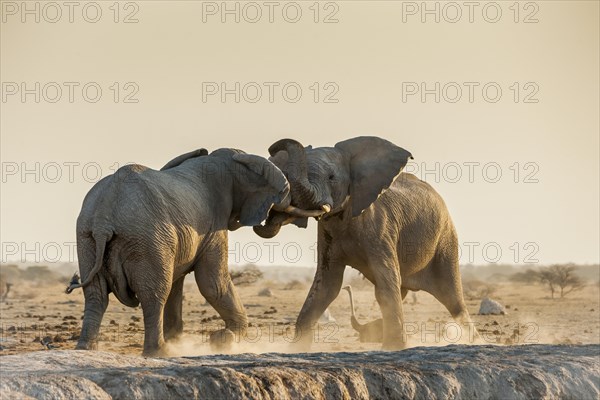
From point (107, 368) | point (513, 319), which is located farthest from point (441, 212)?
point (513, 319)

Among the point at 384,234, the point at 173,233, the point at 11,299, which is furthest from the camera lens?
the point at 11,299

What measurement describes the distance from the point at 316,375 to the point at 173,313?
17.7ft

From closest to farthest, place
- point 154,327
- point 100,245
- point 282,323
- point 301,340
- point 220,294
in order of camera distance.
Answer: point 100,245 < point 154,327 < point 220,294 < point 301,340 < point 282,323

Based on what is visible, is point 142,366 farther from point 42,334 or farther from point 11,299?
point 11,299

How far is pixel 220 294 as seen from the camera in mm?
14758

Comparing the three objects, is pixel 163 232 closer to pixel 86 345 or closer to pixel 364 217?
pixel 86 345

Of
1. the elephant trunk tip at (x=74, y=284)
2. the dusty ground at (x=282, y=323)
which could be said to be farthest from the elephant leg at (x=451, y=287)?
the elephant trunk tip at (x=74, y=284)

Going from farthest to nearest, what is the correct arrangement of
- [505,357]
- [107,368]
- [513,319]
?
[513,319] < [505,357] < [107,368]

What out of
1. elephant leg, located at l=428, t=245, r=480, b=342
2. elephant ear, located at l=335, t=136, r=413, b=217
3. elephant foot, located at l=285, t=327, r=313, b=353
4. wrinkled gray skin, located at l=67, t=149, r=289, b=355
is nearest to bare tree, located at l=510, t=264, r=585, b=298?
elephant leg, located at l=428, t=245, r=480, b=342

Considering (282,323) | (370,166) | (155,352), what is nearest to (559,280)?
(282,323)

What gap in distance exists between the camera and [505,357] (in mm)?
11539

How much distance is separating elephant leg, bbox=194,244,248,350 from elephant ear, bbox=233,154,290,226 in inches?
20.1

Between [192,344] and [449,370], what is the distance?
15.4ft

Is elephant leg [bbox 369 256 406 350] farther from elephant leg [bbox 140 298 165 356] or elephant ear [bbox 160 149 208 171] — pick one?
elephant leg [bbox 140 298 165 356]
